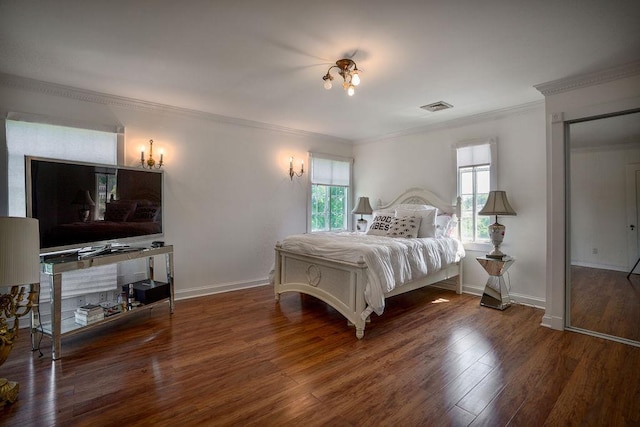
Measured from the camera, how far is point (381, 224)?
171 inches

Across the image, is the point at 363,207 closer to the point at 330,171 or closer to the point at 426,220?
the point at 330,171

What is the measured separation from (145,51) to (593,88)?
13.3 feet

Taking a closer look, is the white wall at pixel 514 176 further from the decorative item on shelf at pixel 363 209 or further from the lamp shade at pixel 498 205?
the decorative item on shelf at pixel 363 209

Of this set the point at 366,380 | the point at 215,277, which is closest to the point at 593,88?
the point at 366,380

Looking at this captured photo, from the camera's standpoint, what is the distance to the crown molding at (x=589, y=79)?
2.71m

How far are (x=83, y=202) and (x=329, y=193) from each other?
3.70 meters

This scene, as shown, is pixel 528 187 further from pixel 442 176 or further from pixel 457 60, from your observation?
pixel 457 60

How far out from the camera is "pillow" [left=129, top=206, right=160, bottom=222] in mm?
3400

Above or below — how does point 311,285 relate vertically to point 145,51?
below

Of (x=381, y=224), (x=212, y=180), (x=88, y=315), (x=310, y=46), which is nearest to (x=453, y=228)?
(x=381, y=224)

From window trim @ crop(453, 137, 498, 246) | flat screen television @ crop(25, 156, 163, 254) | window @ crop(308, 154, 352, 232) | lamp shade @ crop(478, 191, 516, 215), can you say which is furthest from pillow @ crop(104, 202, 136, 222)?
window trim @ crop(453, 137, 498, 246)

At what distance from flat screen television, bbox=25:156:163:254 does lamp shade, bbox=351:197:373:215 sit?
312cm

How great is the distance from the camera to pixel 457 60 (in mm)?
2672

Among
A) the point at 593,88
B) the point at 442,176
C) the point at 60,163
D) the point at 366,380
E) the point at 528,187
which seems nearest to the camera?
the point at 366,380
